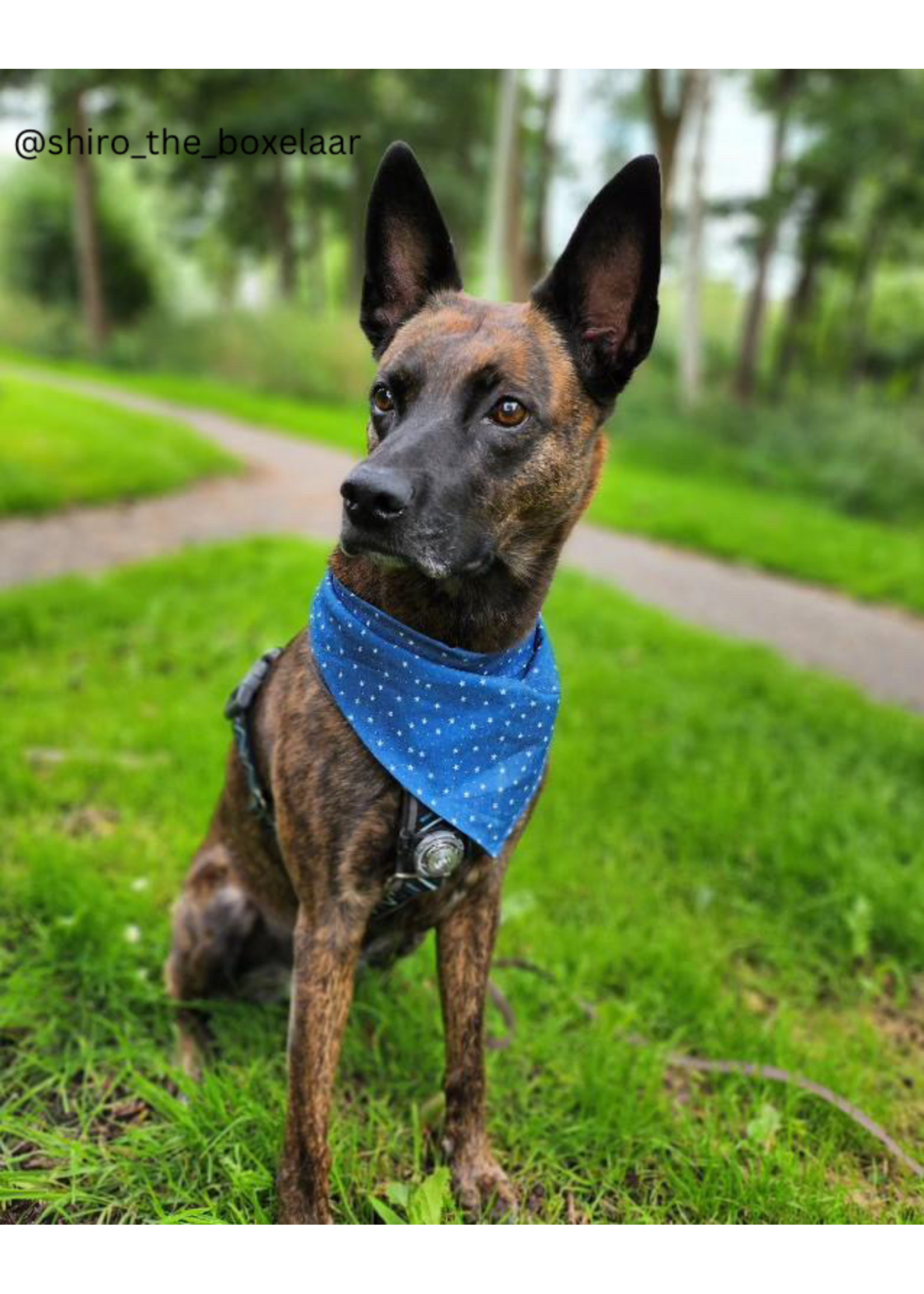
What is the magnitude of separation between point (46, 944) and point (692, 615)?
17.4 ft

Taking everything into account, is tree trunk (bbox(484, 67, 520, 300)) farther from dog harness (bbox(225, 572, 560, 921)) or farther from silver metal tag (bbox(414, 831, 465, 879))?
silver metal tag (bbox(414, 831, 465, 879))

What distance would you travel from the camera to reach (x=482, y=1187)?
2248 millimetres

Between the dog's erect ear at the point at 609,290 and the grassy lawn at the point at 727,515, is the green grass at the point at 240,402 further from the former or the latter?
the dog's erect ear at the point at 609,290

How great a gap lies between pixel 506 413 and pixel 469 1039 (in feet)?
5.04

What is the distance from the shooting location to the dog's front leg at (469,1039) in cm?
224

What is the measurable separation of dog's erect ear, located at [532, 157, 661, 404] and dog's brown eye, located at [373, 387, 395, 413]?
0.42 m

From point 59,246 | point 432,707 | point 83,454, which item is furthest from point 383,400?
point 59,246

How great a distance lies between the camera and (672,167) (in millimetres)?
15617


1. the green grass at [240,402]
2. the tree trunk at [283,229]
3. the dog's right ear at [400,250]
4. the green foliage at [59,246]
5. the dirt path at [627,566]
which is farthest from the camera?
the green foliage at [59,246]

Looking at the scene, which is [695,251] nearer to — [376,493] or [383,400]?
[383,400]

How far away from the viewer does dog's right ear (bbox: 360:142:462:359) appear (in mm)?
2092

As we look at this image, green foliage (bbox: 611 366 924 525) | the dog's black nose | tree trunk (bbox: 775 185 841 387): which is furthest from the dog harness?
tree trunk (bbox: 775 185 841 387)

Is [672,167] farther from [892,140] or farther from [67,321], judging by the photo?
[67,321]

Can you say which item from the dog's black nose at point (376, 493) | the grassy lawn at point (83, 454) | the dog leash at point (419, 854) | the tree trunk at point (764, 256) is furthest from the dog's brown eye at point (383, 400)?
the tree trunk at point (764, 256)
